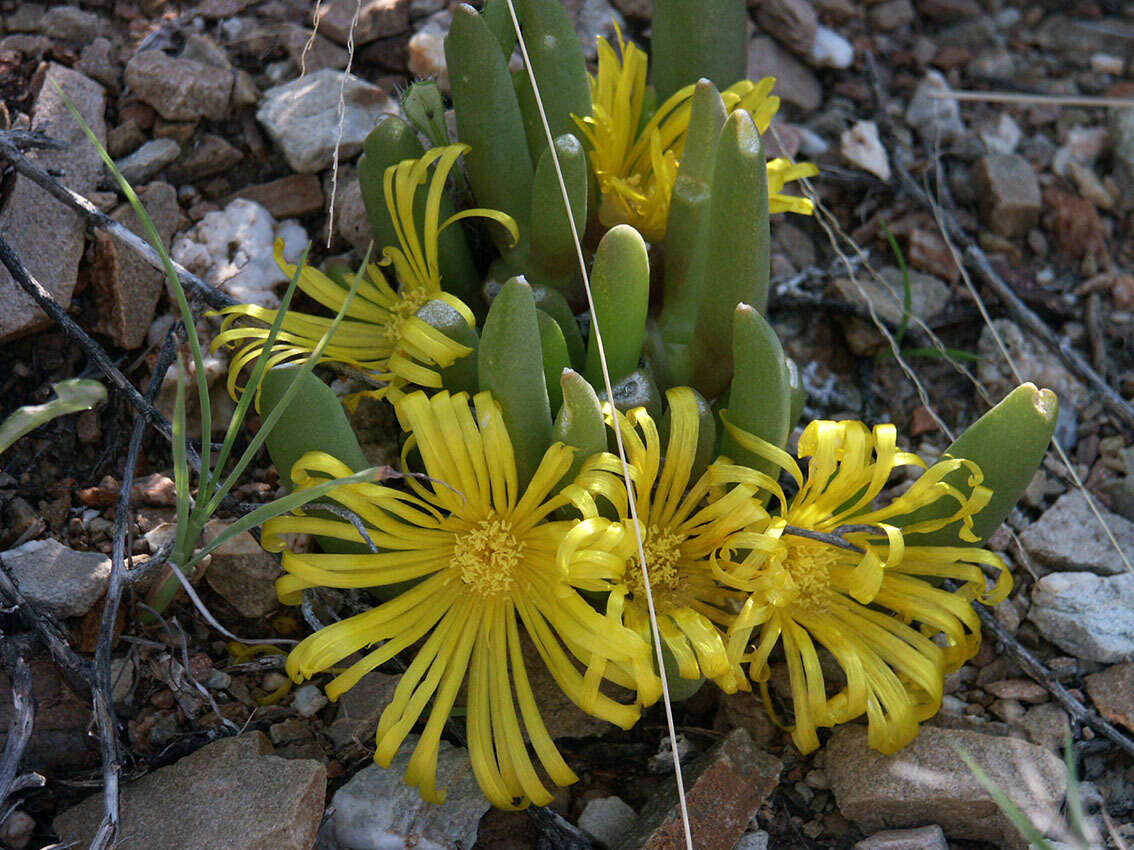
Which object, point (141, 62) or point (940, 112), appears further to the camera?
point (940, 112)

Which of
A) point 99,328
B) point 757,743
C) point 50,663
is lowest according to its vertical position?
point 757,743

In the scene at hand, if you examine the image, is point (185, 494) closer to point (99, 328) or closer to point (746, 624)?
point (99, 328)

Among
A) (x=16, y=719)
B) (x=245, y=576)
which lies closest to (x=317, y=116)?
(x=245, y=576)

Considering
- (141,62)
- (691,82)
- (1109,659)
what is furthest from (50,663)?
(1109,659)

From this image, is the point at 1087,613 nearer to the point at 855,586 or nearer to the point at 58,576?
the point at 855,586

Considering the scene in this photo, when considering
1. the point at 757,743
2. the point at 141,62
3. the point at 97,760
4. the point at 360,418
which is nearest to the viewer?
the point at 97,760

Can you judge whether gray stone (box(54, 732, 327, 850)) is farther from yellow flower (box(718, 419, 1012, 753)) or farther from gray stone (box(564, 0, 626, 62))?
gray stone (box(564, 0, 626, 62))

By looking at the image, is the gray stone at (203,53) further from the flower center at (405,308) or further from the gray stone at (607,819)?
the gray stone at (607,819)

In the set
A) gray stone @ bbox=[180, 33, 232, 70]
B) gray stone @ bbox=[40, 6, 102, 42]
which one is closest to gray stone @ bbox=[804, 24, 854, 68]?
gray stone @ bbox=[180, 33, 232, 70]
